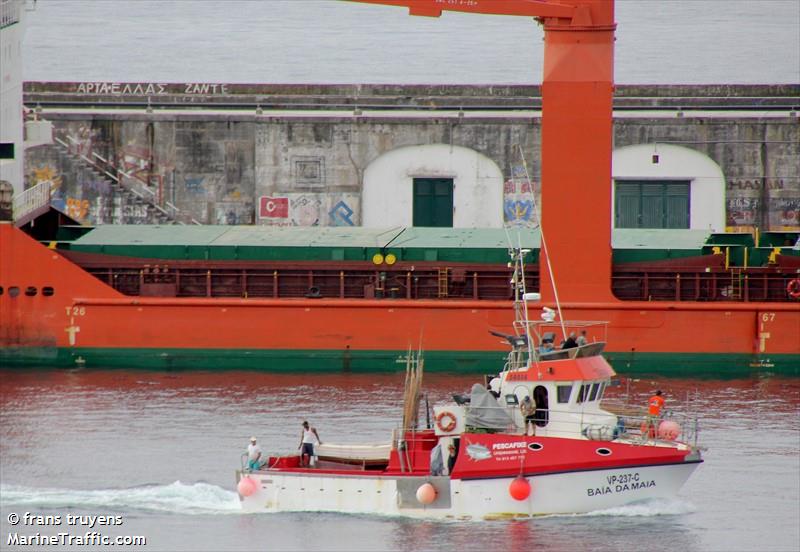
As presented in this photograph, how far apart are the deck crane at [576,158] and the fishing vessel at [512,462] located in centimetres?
1492

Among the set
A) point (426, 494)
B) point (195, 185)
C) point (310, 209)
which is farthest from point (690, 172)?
point (426, 494)

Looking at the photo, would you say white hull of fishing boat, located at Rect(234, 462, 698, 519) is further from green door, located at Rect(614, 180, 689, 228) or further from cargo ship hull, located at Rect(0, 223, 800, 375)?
green door, located at Rect(614, 180, 689, 228)

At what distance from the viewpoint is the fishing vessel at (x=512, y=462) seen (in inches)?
1157

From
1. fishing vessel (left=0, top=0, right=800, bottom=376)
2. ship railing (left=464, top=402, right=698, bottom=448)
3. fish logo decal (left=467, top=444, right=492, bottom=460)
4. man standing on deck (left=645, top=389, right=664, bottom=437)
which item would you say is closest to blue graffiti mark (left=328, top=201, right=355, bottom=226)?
fishing vessel (left=0, top=0, right=800, bottom=376)

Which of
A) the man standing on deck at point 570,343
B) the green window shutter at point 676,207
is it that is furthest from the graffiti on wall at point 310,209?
the man standing on deck at point 570,343

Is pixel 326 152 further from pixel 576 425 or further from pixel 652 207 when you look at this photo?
pixel 576 425

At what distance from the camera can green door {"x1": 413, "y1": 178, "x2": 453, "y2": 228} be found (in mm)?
56750

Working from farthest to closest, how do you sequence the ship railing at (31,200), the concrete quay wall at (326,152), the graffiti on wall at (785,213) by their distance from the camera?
the graffiti on wall at (785,213) → the concrete quay wall at (326,152) → the ship railing at (31,200)

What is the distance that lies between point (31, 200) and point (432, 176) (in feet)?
46.5

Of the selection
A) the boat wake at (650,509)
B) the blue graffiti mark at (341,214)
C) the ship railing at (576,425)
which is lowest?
the boat wake at (650,509)

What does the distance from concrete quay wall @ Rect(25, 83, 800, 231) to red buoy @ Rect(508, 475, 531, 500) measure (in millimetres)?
28076

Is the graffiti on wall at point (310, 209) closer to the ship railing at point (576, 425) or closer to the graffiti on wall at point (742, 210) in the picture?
the graffiti on wall at point (742, 210)

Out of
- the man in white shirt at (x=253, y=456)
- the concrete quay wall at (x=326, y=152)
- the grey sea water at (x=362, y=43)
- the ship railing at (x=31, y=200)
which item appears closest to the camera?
the man in white shirt at (x=253, y=456)

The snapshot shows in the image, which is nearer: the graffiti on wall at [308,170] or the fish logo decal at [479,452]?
the fish logo decal at [479,452]
